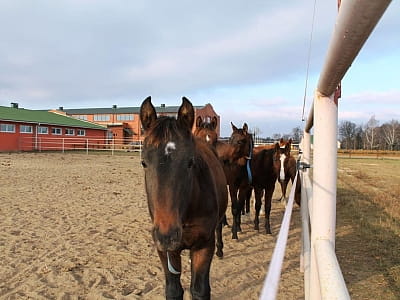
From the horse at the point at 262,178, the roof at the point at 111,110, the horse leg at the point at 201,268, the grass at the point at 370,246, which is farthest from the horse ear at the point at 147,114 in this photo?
the roof at the point at 111,110

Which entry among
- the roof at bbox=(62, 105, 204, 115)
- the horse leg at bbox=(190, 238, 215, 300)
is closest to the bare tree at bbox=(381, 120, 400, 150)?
the roof at bbox=(62, 105, 204, 115)

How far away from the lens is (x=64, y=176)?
12.7m

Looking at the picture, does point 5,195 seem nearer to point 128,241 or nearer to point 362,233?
point 128,241

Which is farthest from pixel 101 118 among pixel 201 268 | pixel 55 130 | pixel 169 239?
pixel 169 239

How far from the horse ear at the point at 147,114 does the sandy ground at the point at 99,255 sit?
220 centimetres

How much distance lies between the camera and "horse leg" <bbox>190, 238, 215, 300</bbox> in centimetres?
290

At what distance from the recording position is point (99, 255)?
187 inches

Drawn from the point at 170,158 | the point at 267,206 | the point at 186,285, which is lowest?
the point at 186,285

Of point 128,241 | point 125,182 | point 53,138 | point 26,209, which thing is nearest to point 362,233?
point 128,241

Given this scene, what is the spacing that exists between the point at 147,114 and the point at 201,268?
5.02 feet

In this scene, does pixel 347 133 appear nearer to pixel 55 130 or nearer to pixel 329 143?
pixel 55 130

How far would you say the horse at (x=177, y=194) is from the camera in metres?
1.95

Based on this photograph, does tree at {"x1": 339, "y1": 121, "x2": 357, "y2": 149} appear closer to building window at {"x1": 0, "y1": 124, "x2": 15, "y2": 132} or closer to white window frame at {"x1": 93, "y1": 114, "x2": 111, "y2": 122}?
white window frame at {"x1": 93, "y1": 114, "x2": 111, "y2": 122}

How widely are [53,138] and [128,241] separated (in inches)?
1202
